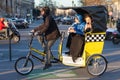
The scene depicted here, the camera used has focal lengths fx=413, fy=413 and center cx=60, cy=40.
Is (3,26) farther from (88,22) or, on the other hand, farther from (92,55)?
(92,55)

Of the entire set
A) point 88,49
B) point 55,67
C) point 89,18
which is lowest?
point 55,67

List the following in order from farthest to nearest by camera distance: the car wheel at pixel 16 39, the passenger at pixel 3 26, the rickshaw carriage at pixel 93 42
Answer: the passenger at pixel 3 26 → the car wheel at pixel 16 39 → the rickshaw carriage at pixel 93 42

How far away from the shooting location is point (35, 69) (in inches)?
506

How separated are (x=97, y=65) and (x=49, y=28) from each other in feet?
5.59

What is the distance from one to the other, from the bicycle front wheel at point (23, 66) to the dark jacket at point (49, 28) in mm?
881

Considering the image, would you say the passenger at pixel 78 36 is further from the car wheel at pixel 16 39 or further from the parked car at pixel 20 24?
the parked car at pixel 20 24

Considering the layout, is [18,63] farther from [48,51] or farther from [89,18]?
[89,18]

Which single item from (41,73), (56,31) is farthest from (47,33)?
(41,73)

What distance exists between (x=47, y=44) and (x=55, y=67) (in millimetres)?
1630

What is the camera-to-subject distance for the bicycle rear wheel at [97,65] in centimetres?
1148

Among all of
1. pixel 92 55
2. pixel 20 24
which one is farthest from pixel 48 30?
pixel 20 24

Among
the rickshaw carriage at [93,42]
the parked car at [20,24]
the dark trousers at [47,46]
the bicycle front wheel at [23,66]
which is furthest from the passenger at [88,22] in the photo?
the parked car at [20,24]

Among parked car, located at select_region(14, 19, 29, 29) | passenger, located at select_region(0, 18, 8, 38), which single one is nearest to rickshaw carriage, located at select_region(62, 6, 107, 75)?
passenger, located at select_region(0, 18, 8, 38)

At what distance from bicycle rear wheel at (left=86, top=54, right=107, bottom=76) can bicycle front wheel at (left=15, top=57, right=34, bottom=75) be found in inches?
64.6
